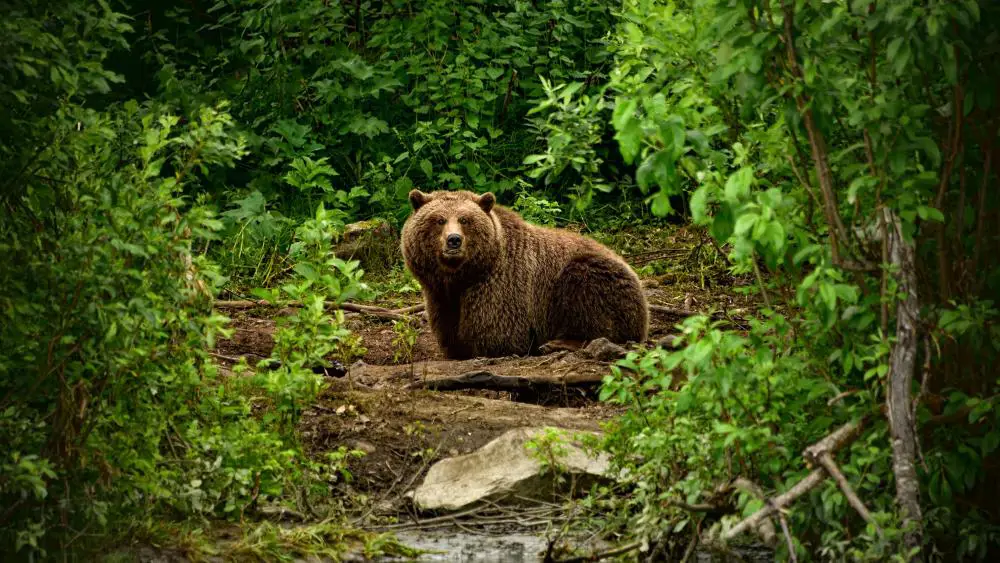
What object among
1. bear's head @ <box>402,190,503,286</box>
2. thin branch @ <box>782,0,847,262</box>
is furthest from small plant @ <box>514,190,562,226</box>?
thin branch @ <box>782,0,847,262</box>

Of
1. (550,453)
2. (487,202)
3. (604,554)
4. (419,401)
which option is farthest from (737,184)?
(487,202)

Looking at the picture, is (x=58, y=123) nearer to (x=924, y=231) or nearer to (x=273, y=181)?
(x=924, y=231)

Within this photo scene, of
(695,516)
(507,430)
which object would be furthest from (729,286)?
(695,516)

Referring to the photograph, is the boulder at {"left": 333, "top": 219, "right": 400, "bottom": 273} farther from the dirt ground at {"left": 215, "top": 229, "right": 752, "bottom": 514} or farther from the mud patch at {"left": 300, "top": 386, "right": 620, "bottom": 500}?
the mud patch at {"left": 300, "top": 386, "right": 620, "bottom": 500}

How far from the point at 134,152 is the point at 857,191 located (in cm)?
266

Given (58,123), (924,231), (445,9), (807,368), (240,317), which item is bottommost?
(240,317)

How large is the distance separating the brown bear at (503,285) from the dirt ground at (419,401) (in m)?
0.34

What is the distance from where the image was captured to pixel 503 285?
8703mm

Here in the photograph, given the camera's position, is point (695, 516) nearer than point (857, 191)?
No

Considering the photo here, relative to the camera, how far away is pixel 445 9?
38.3ft

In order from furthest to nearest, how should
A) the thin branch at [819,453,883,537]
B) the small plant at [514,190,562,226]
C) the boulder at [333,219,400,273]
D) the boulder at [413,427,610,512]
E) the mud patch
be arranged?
the boulder at [333,219,400,273]
the small plant at [514,190,562,226]
the mud patch
the boulder at [413,427,610,512]
the thin branch at [819,453,883,537]

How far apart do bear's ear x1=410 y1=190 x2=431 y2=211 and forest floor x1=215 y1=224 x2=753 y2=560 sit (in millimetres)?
1038

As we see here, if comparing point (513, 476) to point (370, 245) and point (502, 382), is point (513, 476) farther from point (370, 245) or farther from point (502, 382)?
point (370, 245)

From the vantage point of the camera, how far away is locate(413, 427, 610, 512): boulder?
17.8 feet
